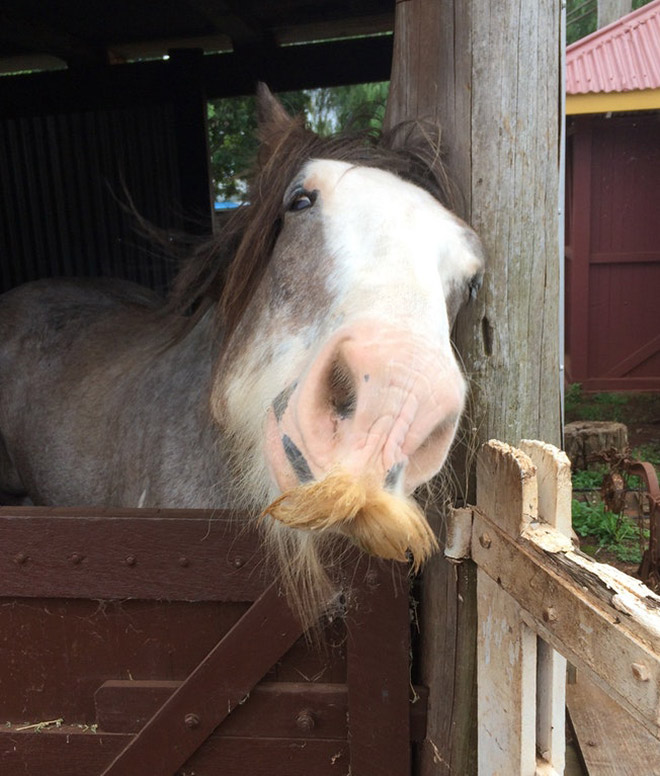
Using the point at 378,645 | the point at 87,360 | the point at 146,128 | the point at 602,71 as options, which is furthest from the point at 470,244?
the point at 602,71

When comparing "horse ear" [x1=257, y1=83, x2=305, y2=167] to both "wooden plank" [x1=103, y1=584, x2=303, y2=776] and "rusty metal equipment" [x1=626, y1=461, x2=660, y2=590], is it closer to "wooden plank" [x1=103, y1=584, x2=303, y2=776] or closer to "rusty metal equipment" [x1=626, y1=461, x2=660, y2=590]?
"wooden plank" [x1=103, y1=584, x2=303, y2=776]

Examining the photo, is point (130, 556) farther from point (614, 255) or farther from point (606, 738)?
point (614, 255)

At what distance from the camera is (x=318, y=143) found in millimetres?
1574

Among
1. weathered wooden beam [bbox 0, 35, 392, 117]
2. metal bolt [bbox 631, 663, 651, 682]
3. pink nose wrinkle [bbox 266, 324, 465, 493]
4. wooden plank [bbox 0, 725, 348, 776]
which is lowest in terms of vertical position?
wooden plank [bbox 0, 725, 348, 776]

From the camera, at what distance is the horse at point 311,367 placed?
102 centimetres

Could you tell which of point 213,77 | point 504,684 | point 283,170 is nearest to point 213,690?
point 504,684

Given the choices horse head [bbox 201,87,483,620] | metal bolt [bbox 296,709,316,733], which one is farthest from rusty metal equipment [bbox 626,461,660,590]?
horse head [bbox 201,87,483,620]

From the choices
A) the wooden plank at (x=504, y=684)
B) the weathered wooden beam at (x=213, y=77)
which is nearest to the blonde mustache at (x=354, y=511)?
the wooden plank at (x=504, y=684)

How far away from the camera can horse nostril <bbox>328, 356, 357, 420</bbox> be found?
3.50 ft

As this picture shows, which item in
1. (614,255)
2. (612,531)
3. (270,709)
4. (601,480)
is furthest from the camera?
(614,255)

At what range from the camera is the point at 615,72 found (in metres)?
7.14

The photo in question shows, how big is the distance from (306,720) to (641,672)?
3.28ft

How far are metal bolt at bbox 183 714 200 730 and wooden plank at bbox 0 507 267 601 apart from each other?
0.28 meters

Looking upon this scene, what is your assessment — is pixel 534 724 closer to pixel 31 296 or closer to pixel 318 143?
pixel 318 143
